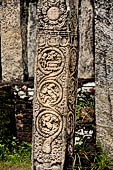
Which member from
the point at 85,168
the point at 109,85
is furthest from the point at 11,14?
the point at 85,168

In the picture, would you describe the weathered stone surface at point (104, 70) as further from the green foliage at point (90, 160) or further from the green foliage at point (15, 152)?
the green foliage at point (15, 152)

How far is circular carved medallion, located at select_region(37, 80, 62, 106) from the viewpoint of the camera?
17.1 feet

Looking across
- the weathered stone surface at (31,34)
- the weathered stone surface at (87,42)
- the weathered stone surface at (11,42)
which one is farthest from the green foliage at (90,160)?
the weathered stone surface at (31,34)

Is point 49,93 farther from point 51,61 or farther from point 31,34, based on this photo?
point 31,34

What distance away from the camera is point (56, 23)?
17.0 ft

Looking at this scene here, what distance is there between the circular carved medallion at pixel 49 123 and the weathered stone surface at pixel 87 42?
3.52m

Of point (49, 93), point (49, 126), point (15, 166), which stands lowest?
point (15, 166)

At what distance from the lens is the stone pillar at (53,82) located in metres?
5.20

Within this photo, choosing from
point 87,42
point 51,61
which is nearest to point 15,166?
point 51,61

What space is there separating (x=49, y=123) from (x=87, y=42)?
147 inches

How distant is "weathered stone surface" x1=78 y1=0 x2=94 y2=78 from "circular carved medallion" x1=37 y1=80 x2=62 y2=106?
349 cm

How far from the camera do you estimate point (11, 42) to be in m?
8.62

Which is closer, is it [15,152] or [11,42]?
[15,152]

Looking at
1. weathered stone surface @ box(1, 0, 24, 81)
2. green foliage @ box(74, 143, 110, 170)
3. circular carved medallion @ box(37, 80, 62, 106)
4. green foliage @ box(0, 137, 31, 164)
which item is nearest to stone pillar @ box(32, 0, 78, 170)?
circular carved medallion @ box(37, 80, 62, 106)
